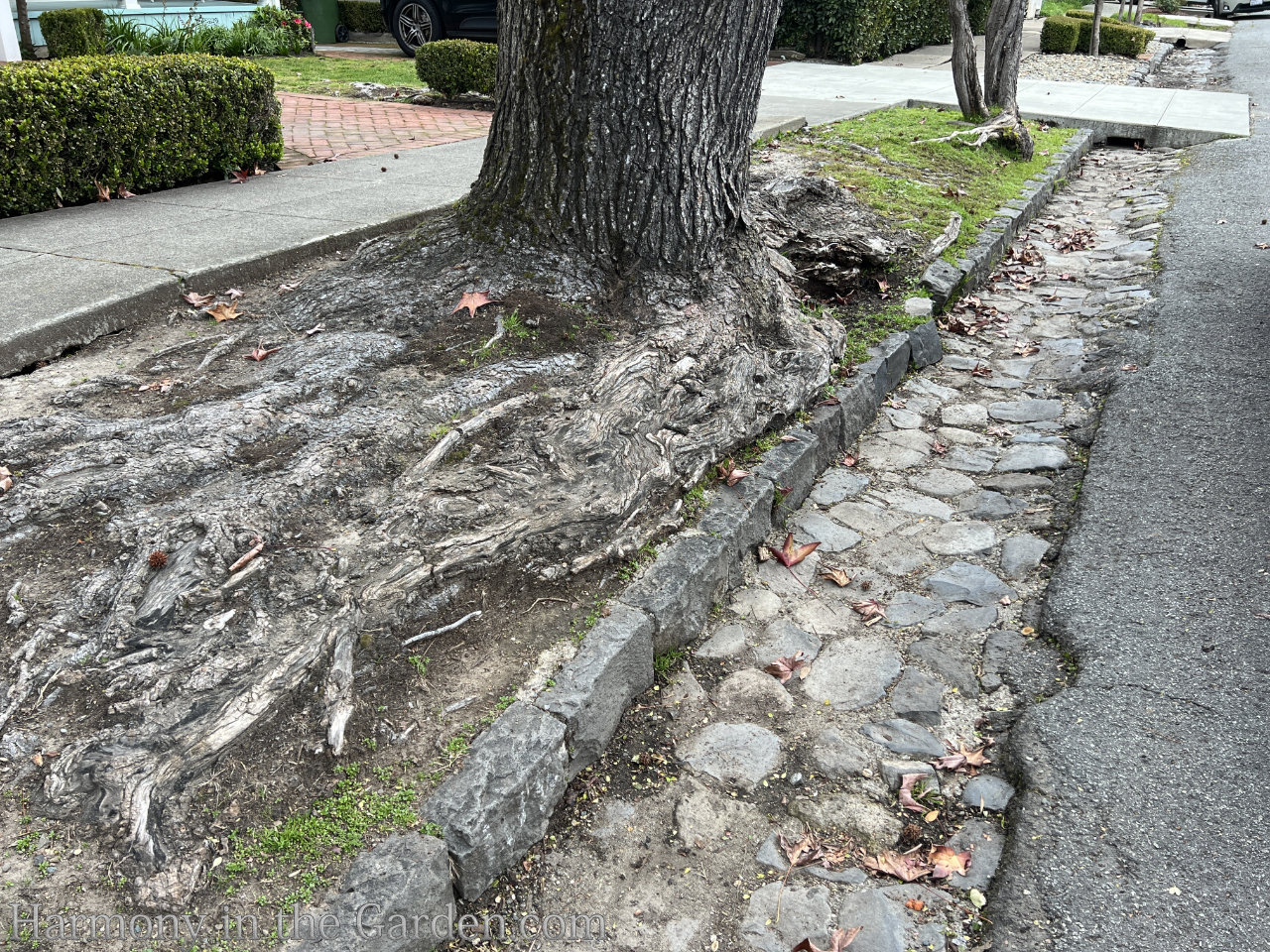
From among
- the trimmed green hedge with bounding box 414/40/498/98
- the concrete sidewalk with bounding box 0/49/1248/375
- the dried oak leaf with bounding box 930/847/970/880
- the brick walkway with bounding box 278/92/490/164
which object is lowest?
the dried oak leaf with bounding box 930/847/970/880

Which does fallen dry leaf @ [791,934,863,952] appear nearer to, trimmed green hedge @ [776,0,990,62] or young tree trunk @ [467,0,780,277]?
young tree trunk @ [467,0,780,277]

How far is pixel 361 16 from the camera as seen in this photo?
19156 mm

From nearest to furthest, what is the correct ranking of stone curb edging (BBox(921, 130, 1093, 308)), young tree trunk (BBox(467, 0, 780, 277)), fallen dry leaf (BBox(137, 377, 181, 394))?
fallen dry leaf (BBox(137, 377, 181, 394)) < young tree trunk (BBox(467, 0, 780, 277)) < stone curb edging (BBox(921, 130, 1093, 308))

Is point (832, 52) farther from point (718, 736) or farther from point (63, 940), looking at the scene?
point (63, 940)

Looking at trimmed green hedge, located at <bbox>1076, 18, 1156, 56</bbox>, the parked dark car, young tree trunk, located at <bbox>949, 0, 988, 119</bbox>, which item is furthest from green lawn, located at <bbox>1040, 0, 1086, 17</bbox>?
young tree trunk, located at <bbox>949, 0, 988, 119</bbox>

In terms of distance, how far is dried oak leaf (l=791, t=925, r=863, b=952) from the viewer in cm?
210

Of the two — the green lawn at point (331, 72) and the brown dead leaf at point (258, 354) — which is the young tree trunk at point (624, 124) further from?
the green lawn at point (331, 72)

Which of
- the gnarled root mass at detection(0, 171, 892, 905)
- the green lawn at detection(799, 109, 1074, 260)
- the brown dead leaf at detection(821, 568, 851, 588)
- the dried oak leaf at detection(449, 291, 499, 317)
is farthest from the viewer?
the green lawn at detection(799, 109, 1074, 260)

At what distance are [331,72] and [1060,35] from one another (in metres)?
14.8

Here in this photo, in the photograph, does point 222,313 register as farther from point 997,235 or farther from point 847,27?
point 847,27

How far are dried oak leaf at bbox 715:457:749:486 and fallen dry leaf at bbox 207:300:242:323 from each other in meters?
2.45

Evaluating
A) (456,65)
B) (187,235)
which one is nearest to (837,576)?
(187,235)

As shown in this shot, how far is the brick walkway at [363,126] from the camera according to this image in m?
8.51

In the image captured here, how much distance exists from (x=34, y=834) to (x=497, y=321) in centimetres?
237
